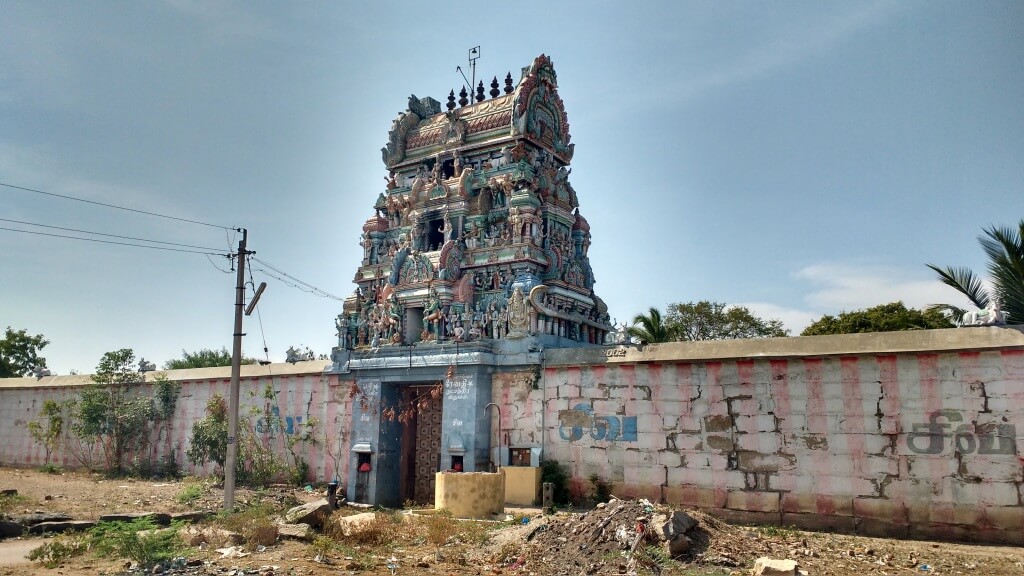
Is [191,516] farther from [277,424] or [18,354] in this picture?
[18,354]

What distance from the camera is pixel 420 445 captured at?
20.5m

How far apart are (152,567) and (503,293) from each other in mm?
10752

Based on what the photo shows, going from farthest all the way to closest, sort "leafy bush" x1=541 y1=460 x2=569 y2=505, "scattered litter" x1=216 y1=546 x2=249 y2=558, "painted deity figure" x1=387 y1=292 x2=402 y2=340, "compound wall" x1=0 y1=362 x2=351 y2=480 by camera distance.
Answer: "compound wall" x1=0 y1=362 x2=351 y2=480 < "painted deity figure" x1=387 y1=292 x2=402 y2=340 < "leafy bush" x1=541 y1=460 x2=569 y2=505 < "scattered litter" x1=216 y1=546 x2=249 y2=558

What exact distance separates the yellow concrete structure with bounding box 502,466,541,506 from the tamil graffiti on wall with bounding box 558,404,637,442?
1.20 m

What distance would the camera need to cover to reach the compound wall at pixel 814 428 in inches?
509

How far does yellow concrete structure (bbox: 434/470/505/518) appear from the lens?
1479 centimetres

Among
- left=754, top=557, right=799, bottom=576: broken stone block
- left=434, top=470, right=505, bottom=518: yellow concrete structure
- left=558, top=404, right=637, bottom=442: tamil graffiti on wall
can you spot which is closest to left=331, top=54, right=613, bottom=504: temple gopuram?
left=558, top=404, right=637, bottom=442: tamil graffiti on wall

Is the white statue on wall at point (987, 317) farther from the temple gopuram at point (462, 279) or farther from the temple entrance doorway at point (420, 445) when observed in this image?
the temple entrance doorway at point (420, 445)

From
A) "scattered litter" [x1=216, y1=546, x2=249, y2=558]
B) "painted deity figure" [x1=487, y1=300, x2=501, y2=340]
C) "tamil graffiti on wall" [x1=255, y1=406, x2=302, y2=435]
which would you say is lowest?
"scattered litter" [x1=216, y1=546, x2=249, y2=558]

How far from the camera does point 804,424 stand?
1448 centimetres

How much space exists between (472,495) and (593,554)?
4194 mm

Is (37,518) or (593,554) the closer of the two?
(593,554)

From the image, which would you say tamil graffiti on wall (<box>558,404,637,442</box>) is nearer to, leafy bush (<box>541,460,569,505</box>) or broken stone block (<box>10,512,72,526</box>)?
leafy bush (<box>541,460,569,505</box>)

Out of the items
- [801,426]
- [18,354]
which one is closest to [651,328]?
[801,426]
